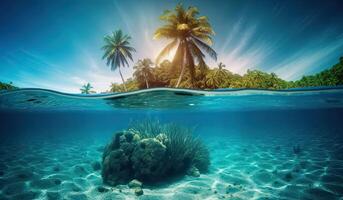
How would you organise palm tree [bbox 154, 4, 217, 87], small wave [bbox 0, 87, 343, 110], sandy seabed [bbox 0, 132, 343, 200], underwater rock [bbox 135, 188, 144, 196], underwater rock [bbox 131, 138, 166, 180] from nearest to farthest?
underwater rock [bbox 135, 188, 144, 196], sandy seabed [bbox 0, 132, 343, 200], underwater rock [bbox 131, 138, 166, 180], small wave [bbox 0, 87, 343, 110], palm tree [bbox 154, 4, 217, 87]

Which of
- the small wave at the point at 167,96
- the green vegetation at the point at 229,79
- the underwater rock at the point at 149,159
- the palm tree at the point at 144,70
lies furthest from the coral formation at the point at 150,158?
the palm tree at the point at 144,70

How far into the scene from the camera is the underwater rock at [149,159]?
9180 mm

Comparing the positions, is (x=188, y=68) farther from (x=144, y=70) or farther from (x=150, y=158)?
(x=150, y=158)

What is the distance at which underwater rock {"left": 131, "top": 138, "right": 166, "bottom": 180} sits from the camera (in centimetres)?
918

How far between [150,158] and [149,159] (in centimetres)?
6

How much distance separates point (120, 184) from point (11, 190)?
15.7 feet

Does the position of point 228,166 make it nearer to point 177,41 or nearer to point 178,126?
point 178,126

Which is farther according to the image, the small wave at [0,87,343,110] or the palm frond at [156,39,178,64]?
the palm frond at [156,39,178,64]

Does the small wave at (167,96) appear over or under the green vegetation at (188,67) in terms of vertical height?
under

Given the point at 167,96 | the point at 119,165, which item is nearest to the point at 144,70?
the point at 167,96

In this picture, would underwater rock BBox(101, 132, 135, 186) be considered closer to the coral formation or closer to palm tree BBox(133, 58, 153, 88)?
the coral formation

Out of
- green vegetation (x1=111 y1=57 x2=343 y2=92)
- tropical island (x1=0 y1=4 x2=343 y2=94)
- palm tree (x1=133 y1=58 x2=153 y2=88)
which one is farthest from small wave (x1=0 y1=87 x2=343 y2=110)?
palm tree (x1=133 y1=58 x2=153 y2=88)

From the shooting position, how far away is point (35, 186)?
9.56m

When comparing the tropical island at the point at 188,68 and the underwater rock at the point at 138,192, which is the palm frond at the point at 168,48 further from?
the underwater rock at the point at 138,192
